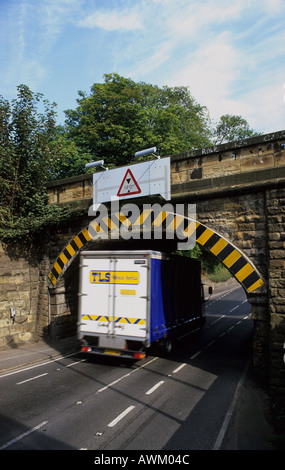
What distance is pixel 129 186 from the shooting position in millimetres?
11414

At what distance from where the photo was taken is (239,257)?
9.41 metres

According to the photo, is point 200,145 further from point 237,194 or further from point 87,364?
point 87,364

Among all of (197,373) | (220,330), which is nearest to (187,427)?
(197,373)

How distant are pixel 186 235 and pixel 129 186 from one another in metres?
2.69

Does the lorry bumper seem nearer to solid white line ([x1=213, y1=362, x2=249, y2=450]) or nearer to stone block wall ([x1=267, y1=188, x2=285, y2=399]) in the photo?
solid white line ([x1=213, y1=362, x2=249, y2=450])

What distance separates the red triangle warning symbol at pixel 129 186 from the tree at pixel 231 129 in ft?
96.3

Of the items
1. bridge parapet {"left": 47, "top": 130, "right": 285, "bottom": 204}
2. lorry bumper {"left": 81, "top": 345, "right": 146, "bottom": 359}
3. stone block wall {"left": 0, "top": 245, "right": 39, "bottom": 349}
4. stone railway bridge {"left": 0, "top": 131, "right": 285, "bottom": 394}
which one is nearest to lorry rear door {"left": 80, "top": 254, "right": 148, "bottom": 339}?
lorry bumper {"left": 81, "top": 345, "right": 146, "bottom": 359}

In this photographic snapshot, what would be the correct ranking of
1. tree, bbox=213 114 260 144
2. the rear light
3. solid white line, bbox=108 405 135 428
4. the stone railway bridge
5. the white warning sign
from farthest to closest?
Answer: tree, bbox=213 114 260 144, the white warning sign, the rear light, the stone railway bridge, solid white line, bbox=108 405 135 428

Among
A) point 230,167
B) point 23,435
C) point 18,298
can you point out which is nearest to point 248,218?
point 230,167

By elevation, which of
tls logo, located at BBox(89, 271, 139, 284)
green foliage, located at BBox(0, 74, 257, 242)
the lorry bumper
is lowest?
the lorry bumper

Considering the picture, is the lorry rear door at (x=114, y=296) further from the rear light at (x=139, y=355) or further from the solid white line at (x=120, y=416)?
the solid white line at (x=120, y=416)

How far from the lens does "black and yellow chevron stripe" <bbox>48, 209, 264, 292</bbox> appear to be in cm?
928

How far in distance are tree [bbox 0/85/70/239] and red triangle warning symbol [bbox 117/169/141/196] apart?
11.9ft

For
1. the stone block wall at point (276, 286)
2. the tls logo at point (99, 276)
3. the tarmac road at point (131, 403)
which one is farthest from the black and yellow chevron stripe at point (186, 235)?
the tarmac road at point (131, 403)
